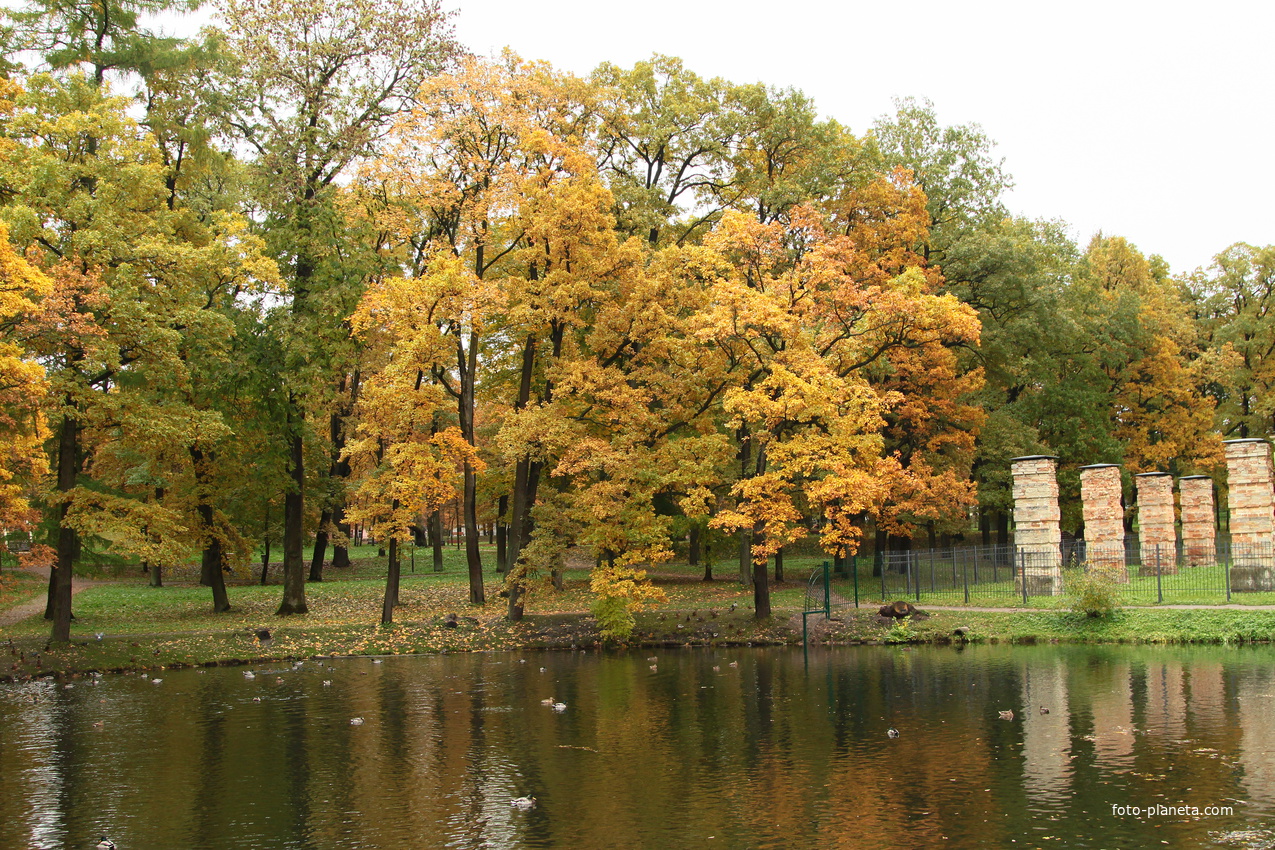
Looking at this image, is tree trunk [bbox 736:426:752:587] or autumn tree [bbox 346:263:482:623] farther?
tree trunk [bbox 736:426:752:587]

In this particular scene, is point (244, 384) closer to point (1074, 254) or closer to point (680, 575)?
point (680, 575)

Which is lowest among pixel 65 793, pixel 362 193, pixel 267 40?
pixel 65 793

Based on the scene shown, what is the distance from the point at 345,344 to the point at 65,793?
20051 millimetres

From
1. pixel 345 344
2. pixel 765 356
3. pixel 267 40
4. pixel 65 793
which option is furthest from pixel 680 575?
pixel 65 793

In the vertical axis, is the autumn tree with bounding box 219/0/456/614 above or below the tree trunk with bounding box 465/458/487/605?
above

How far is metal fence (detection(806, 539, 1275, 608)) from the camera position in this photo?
104ft

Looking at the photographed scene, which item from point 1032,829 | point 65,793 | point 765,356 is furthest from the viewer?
point 765,356

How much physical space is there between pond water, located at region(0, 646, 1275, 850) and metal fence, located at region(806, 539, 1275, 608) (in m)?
7.56

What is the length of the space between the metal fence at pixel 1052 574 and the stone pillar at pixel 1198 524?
55 mm

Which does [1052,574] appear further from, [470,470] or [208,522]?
[208,522]

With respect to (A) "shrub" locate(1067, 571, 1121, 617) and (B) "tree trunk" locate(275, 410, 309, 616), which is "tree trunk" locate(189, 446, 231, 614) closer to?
(B) "tree trunk" locate(275, 410, 309, 616)

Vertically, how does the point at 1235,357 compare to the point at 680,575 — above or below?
above

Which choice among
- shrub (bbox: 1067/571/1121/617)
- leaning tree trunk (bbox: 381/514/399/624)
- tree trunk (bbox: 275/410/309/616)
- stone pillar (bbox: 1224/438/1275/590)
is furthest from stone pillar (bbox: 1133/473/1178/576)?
tree trunk (bbox: 275/410/309/616)

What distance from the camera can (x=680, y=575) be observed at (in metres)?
46.7
